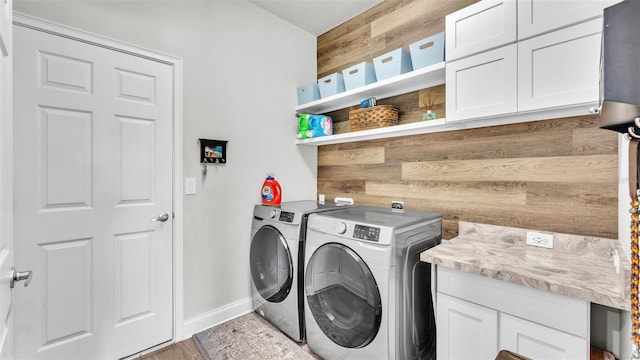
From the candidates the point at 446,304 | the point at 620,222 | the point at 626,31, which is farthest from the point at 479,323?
the point at 626,31

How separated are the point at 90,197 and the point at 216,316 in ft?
4.19

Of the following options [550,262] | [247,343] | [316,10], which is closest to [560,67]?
[550,262]

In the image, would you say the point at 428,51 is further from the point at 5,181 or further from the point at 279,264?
the point at 5,181

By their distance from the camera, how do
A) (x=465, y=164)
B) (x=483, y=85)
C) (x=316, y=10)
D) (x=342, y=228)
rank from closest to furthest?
(x=483, y=85), (x=342, y=228), (x=465, y=164), (x=316, y=10)

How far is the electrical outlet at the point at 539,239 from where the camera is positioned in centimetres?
162

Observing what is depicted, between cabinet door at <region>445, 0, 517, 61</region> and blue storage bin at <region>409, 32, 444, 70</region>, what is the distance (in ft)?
0.44

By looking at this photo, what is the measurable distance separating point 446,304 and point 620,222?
3.14 ft

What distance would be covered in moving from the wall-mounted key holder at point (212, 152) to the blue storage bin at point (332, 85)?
103 cm

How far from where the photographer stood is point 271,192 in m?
2.52

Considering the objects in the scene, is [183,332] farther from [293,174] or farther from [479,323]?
[479,323]

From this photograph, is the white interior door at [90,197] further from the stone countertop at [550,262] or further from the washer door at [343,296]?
the stone countertop at [550,262]

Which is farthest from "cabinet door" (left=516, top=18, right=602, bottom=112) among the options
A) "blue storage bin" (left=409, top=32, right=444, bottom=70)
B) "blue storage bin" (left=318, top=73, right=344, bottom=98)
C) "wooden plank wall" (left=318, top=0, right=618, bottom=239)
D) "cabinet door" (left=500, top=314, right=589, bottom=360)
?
"blue storage bin" (left=318, top=73, right=344, bottom=98)

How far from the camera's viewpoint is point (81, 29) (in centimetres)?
172

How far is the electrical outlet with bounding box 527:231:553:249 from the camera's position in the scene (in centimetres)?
162
